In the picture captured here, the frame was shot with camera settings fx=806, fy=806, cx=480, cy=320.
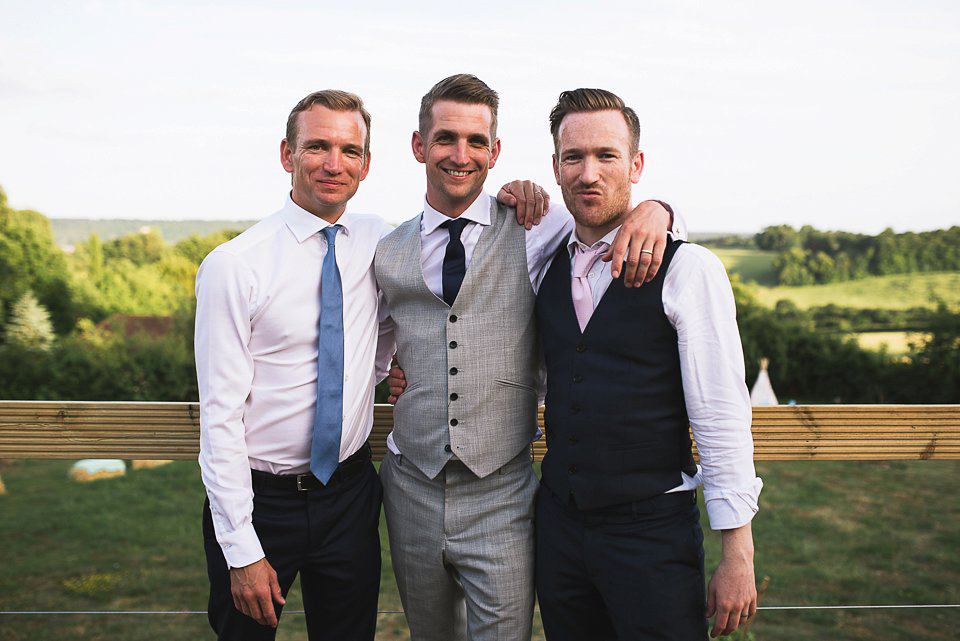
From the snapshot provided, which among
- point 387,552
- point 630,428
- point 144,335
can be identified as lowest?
point 387,552

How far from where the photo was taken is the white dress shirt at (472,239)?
2123 millimetres

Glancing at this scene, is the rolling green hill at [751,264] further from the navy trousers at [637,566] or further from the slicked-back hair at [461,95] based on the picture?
the navy trousers at [637,566]

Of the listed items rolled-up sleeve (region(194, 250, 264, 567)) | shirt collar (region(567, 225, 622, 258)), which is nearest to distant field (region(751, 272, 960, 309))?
shirt collar (region(567, 225, 622, 258))

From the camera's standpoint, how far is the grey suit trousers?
6.66ft

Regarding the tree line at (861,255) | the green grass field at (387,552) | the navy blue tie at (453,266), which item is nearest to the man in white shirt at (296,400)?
the navy blue tie at (453,266)

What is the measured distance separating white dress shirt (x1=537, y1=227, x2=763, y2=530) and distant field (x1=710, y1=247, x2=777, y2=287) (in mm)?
8047

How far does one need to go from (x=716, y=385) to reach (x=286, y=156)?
1.26 meters

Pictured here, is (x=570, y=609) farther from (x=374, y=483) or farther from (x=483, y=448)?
(x=374, y=483)

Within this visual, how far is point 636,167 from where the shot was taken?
6.72ft

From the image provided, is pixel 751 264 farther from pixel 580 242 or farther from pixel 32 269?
pixel 580 242

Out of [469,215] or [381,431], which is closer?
[469,215]

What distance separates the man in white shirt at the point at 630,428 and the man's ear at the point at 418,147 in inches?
16.0

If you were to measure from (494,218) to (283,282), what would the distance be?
58 centimetres

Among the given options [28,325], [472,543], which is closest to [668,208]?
[472,543]
